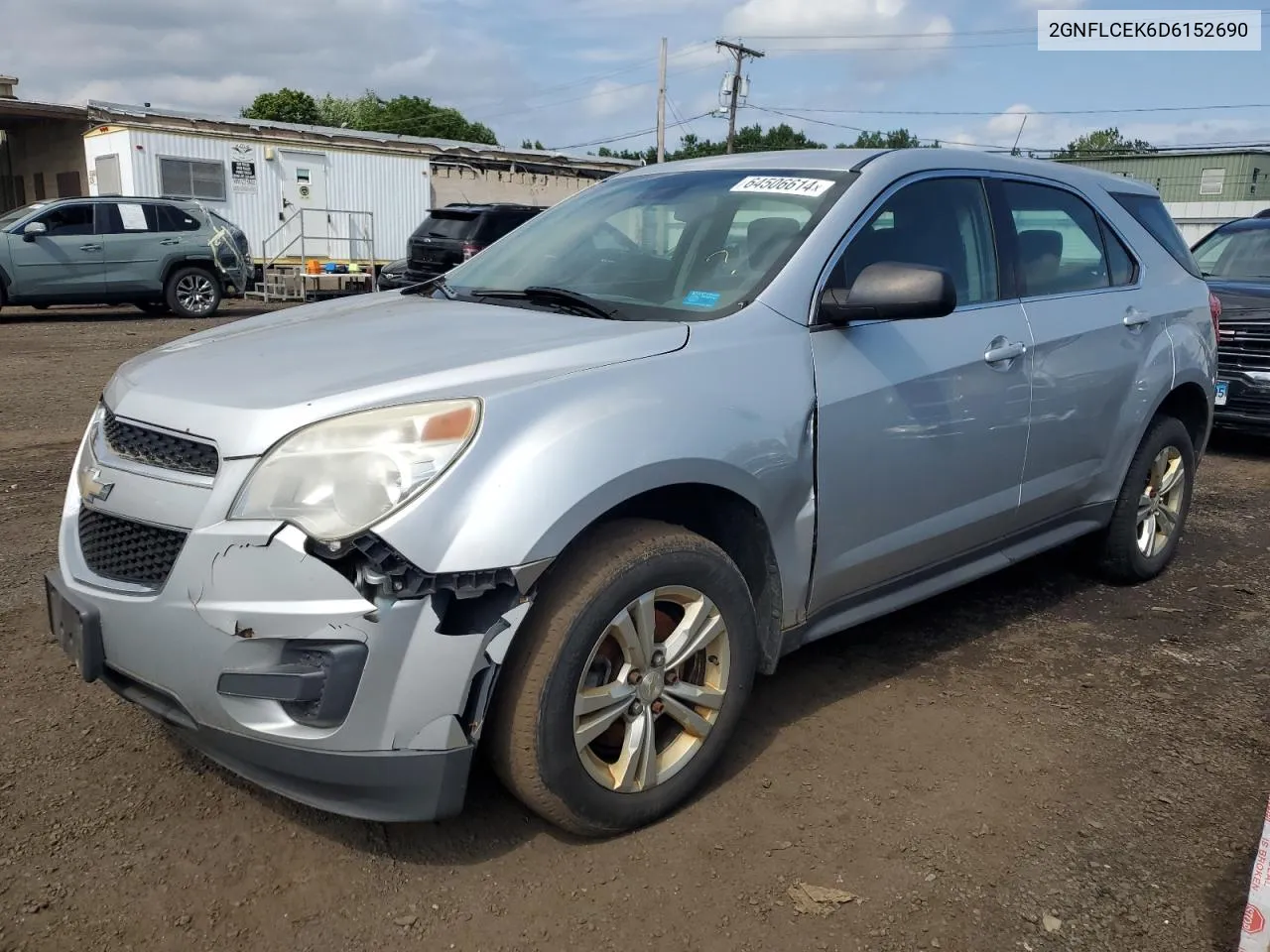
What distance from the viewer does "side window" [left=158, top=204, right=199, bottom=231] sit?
15.7 metres

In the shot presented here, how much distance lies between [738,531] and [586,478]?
0.67 metres

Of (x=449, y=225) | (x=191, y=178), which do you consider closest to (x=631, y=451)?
(x=449, y=225)

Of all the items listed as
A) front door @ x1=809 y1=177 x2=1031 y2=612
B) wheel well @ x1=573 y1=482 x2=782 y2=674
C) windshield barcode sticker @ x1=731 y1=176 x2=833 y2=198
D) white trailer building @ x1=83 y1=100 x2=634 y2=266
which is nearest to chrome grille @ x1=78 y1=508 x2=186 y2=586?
wheel well @ x1=573 y1=482 x2=782 y2=674

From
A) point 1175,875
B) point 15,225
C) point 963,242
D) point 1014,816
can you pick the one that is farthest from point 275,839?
point 15,225

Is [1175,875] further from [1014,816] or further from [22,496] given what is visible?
[22,496]

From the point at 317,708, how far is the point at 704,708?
3.42ft

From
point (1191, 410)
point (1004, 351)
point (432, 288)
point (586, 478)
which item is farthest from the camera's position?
point (1191, 410)

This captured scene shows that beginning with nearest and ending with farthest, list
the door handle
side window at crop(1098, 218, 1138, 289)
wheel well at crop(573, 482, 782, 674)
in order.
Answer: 1. wheel well at crop(573, 482, 782, 674)
2. the door handle
3. side window at crop(1098, 218, 1138, 289)

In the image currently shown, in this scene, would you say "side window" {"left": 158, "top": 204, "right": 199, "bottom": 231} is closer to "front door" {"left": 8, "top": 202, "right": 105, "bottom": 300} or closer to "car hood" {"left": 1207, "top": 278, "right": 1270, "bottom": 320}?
"front door" {"left": 8, "top": 202, "right": 105, "bottom": 300}

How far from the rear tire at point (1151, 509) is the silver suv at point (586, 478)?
0.66 m

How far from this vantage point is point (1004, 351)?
139 inches

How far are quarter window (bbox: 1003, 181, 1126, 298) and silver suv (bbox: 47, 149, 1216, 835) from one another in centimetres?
3

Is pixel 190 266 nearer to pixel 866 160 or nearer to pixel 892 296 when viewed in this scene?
pixel 866 160

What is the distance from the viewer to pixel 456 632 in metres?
2.26
